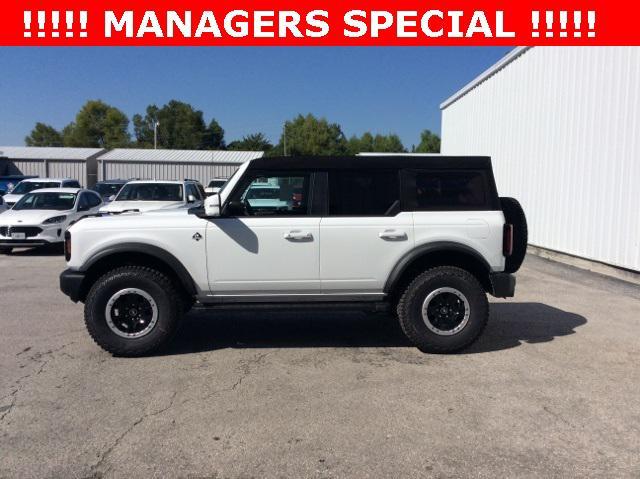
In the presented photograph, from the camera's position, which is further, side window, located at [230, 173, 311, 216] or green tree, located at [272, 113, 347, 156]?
green tree, located at [272, 113, 347, 156]

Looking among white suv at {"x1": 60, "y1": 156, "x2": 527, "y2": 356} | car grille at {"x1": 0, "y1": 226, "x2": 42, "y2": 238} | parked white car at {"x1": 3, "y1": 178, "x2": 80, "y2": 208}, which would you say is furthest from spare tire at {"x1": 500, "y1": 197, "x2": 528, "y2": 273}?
parked white car at {"x1": 3, "y1": 178, "x2": 80, "y2": 208}

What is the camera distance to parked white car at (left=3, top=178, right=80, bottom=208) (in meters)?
18.1

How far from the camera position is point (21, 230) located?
1276cm

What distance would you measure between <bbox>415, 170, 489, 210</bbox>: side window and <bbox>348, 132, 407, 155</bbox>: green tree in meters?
87.8

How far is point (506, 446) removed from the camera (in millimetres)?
3613

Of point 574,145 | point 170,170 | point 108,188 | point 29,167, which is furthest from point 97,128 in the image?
point 574,145

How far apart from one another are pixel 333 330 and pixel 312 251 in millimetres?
1460

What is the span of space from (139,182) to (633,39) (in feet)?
36.8

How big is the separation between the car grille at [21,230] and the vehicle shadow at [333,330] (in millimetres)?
7507

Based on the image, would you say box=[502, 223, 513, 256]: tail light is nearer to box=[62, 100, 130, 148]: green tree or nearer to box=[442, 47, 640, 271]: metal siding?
box=[442, 47, 640, 271]: metal siding

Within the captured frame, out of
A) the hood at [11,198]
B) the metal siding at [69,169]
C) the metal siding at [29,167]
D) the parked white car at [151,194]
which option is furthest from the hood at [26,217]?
the metal siding at [29,167]

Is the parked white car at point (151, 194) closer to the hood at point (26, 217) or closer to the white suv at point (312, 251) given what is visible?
the hood at point (26, 217)

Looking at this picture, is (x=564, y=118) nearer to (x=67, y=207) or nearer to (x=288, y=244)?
(x=288, y=244)

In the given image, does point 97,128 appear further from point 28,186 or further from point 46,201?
point 46,201
